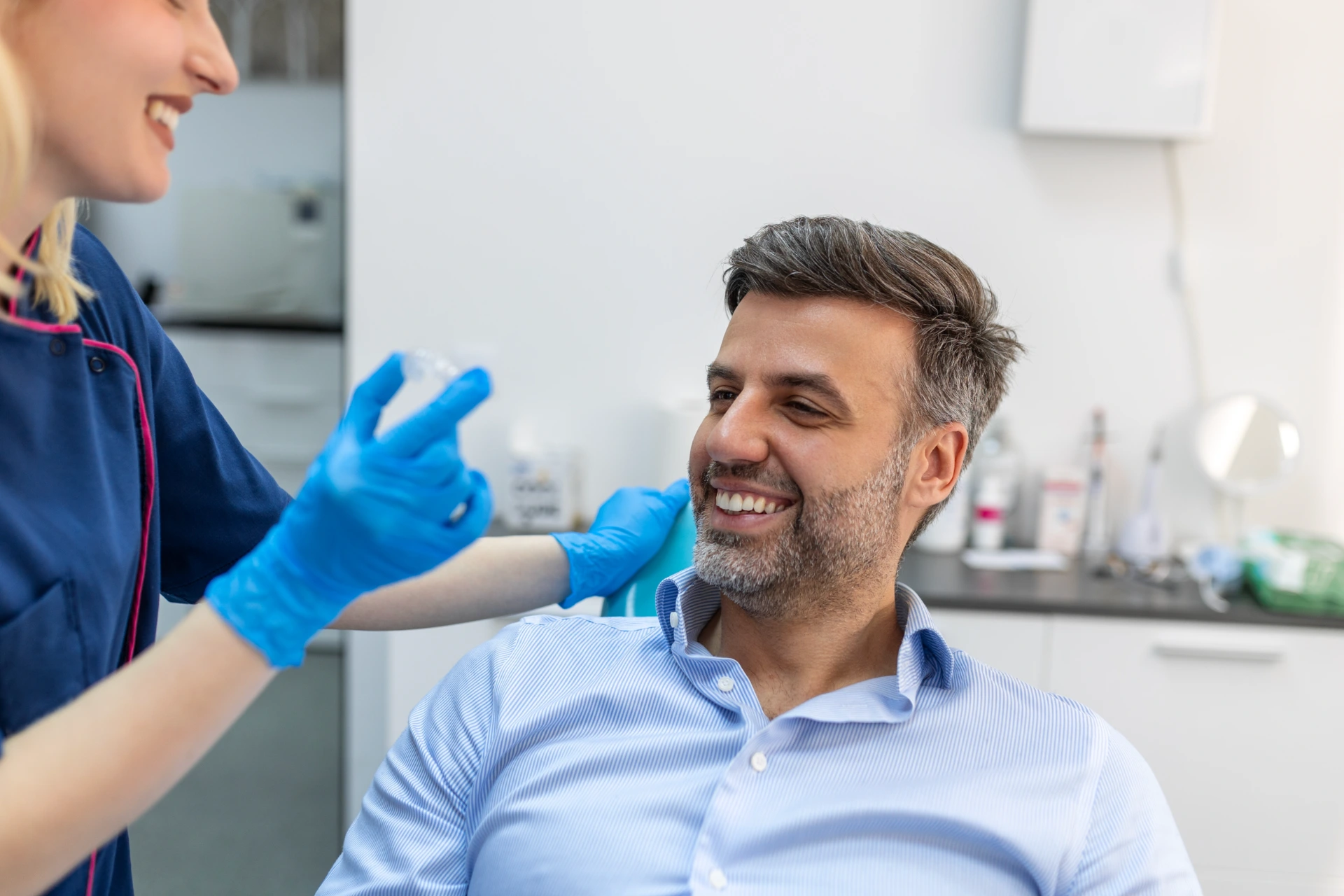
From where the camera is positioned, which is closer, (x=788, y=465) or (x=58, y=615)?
(x=58, y=615)

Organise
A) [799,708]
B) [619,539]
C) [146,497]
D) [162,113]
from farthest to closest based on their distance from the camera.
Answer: [619,539] → [799,708] → [146,497] → [162,113]

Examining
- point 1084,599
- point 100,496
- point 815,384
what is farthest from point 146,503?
point 1084,599

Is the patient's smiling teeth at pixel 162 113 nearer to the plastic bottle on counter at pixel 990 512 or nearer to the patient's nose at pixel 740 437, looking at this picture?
the patient's nose at pixel 740 437

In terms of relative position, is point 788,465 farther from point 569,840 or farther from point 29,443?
point 29,443

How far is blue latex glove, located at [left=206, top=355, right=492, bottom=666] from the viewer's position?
737mm

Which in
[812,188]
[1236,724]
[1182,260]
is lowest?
[1236,724]

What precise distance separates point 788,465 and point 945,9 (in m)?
1.47

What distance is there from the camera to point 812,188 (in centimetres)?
231

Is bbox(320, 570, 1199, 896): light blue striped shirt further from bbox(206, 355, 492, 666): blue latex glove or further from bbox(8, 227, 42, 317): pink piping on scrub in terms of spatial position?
bbox(8, 227, 42, 317): pink piping on scrub

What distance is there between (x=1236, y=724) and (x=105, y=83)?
2.07m

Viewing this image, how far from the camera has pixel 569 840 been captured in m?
1.08

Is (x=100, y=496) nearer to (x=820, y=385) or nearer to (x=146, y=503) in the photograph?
(x=146, y=503)

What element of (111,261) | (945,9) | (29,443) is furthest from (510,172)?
(29,443)

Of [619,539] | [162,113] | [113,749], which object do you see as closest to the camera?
[113,749]
